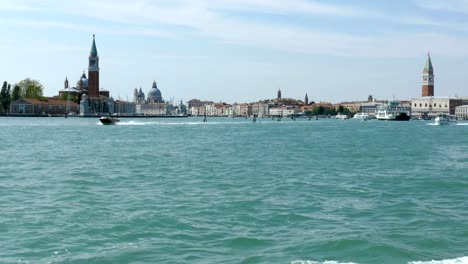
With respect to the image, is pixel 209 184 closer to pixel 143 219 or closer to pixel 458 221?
pixel 143 219

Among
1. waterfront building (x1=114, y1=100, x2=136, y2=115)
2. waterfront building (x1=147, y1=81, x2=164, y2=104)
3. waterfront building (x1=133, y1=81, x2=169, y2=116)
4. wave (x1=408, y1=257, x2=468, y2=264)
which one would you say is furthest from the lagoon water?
waterfront building (x1=147, y1=81, x2=164, y2=104)

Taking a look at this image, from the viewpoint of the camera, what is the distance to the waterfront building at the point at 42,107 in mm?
112562

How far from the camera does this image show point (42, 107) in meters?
120

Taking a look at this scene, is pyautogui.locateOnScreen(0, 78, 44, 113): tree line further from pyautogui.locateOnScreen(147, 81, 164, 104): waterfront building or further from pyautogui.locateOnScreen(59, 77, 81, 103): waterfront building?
pyautogui.locateOnScreen(147, 81, 164, 104): waterfront building

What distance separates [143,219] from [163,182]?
5267 millimetres

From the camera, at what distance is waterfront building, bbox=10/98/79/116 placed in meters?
113

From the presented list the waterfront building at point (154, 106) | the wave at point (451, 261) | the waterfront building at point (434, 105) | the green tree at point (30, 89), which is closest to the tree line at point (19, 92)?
the green tree at point (30, 89)

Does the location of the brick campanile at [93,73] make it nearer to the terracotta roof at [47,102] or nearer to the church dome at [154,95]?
the terracotta roof at [47,102]

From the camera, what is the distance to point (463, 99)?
157 meters

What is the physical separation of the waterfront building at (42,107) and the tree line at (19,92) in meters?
1.14

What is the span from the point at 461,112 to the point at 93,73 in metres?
81.2

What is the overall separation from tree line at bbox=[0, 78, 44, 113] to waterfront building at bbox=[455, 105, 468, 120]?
295ft

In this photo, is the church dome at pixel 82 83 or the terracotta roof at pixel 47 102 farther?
the church dome at pixel 82 83

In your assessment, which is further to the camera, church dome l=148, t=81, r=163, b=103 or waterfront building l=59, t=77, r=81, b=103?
church dome l=148, t=81, r=163, b=103
